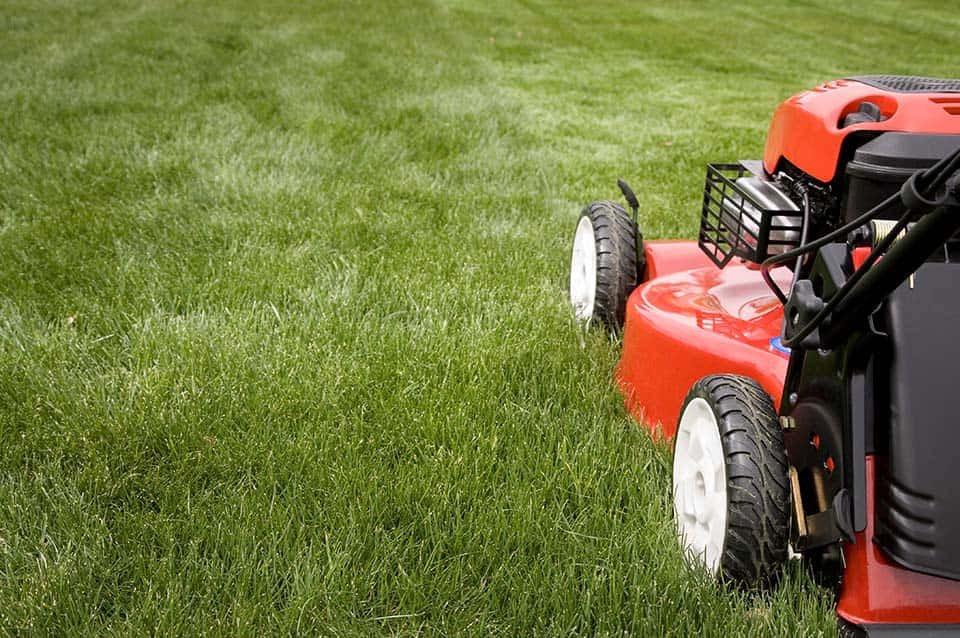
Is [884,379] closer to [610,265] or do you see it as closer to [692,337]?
[692,337]

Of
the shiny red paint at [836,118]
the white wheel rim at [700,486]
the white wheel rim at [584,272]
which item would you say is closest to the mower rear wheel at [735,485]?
the white wheel rim at [700,486]

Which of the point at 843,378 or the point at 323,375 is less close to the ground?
the point at 843,378

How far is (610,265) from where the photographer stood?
2.42 metres

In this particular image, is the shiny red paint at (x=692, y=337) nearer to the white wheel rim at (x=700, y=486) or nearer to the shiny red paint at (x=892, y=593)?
the white wheel rim at (x=700, y=486)

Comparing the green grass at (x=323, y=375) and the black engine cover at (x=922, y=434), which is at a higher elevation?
the black engine cover at (x=922, y=434)

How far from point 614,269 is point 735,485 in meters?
1.10

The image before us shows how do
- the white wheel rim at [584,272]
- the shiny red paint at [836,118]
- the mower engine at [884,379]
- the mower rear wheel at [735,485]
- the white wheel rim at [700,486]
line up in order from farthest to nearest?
the white wheel rim at [584,272] < the shiny red paint at [836,118] < the white wheel rim at [700,486] < the mower rear wheel at [735,485] < the mower engine at [884,379]

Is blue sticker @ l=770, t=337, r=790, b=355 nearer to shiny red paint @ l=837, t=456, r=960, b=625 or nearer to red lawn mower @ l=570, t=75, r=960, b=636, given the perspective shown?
red lawn mower @ l=570, t=75, r=960, b=636

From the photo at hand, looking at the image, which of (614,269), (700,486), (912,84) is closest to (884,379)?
(700,486)

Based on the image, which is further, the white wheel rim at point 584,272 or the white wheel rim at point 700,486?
the white wheel rim at point 584,272

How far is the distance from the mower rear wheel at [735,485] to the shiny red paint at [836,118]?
0.56 metres

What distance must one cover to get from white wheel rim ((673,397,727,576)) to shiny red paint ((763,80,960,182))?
602mm

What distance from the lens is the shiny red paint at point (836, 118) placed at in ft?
5.64

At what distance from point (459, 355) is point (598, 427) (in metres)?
0.46
